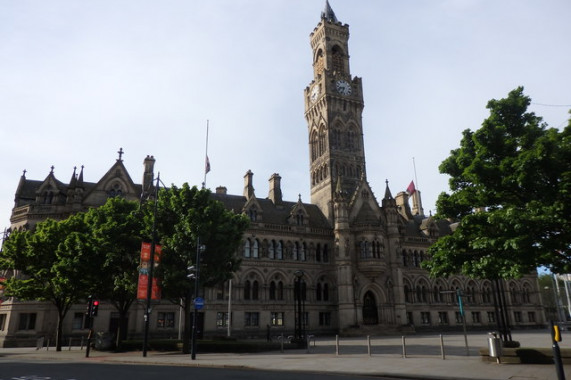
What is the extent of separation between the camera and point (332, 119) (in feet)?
207

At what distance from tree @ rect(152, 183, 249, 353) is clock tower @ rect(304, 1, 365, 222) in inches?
1102

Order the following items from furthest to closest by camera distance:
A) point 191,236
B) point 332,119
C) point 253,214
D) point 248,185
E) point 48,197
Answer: point 332,119, point 248,185, point 253,214, point 48,197, point 191,236

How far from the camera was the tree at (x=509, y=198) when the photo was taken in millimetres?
15078

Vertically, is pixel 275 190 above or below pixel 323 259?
above

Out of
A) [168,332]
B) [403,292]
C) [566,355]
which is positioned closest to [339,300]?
[403,292]

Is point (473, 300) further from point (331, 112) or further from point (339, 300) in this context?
point (331, 112)

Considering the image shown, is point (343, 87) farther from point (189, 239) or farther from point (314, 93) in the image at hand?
point (189, 239)

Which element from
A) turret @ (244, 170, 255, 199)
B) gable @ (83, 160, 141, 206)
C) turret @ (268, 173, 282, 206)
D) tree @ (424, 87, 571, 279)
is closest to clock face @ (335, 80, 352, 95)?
turret @ (268, 173, 282, 206)

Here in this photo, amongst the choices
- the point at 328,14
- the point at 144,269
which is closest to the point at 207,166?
the point at 144,269

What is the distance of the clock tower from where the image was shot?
60562 millimetres

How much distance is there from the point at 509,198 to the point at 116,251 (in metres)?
26.4

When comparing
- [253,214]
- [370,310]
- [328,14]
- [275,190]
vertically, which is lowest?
[370,310]

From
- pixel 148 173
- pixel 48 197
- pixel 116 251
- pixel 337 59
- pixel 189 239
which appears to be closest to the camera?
pixel 189 239

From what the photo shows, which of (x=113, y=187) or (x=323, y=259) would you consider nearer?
(x=113, y=187)
